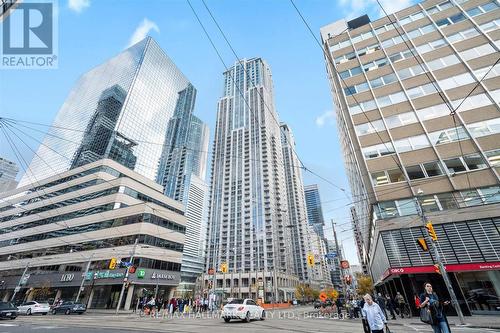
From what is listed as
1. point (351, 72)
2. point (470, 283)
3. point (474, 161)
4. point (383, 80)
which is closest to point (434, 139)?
point (474, 161)

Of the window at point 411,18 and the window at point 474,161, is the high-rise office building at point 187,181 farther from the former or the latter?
the window at point 474,161

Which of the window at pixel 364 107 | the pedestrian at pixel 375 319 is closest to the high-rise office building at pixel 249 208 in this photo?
the window at pixel 364 107

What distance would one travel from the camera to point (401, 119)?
24.6m

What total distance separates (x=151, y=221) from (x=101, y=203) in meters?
12.1

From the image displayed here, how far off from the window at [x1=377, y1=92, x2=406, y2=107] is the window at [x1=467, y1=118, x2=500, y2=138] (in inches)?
265

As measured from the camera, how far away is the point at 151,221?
41312 mm

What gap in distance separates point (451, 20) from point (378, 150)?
21.6 m

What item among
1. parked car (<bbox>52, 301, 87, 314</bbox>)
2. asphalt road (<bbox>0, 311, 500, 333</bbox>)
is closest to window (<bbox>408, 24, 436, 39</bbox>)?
asphalt road (<bbox>0, 311, 500, 333</bbox>)

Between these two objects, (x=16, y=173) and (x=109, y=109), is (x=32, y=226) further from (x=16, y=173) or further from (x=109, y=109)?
(x=16, y=173)

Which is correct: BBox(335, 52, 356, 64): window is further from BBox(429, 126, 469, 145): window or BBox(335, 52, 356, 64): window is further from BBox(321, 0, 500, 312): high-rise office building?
BBox(429, 126, 469, 145): window

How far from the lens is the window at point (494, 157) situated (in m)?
19.5

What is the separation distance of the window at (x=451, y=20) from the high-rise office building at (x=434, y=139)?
11cm

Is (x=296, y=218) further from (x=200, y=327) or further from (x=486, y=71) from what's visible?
(x=200, y=327)

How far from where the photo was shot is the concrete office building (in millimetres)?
38688
